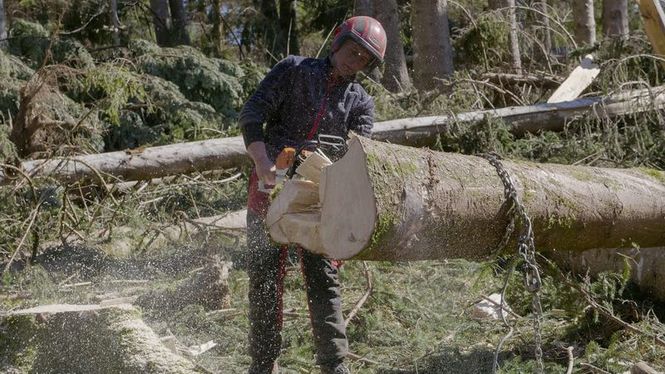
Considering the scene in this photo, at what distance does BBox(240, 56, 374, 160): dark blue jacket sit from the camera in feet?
13.3

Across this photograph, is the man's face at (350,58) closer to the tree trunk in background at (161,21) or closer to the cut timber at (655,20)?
the cut timber at (655,20)

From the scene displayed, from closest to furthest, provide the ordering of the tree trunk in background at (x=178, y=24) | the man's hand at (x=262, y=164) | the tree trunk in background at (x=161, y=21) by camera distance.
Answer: the man's hand at (x=262, y=164) → the tree trunk in background at (x=178, y=24) → the tree trunk in background at (x=161, y=21)

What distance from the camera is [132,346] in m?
3.74

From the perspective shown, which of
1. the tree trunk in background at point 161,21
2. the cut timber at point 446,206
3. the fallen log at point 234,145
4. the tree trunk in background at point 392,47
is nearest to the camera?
the cut timber at point 446,206

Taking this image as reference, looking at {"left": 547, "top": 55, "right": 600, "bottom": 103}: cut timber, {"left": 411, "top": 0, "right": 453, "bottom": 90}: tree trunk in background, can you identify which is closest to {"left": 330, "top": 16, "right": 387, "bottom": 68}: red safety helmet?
{"left": 547, "top": 55, "right": 600, "bottom": 103}: cut timber

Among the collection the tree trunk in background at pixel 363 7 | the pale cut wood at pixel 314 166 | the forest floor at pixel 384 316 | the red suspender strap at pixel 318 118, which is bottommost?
the forest floor at pixel 384 316

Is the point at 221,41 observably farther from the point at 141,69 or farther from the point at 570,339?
the point at 570,339

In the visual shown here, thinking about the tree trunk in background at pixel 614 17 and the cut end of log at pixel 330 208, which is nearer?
the cut end of log at pixel 330 208

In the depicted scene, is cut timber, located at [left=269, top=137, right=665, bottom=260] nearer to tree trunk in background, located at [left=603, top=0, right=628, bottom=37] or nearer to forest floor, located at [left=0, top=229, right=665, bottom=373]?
forest floor, located at [left=0, top=229, right=665, bottom=373]

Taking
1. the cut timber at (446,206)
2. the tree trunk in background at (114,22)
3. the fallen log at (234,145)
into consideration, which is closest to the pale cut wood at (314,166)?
the cut timber at (446,206)

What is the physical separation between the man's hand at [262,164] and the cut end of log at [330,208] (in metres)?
0.42

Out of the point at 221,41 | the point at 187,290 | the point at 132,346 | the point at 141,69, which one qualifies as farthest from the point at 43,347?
the point at 221,41

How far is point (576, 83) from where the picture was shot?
28.8 ft

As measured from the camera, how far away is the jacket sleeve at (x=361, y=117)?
4199 mm
